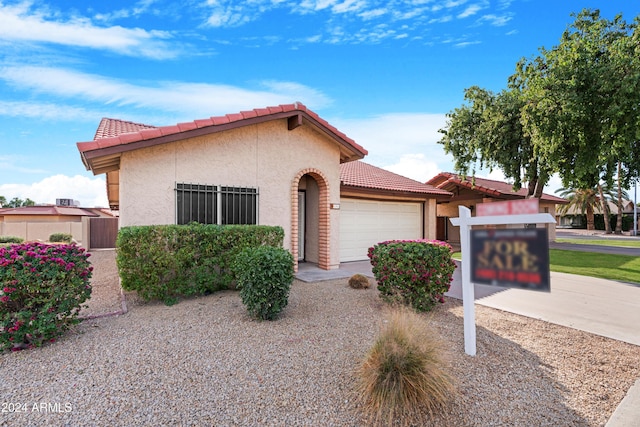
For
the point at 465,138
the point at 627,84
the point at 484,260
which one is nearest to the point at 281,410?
the point at 484,260

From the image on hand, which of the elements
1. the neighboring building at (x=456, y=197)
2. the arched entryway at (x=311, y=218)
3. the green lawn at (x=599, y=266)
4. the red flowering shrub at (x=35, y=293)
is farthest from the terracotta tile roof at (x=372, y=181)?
the red flowering shrub at (x=35, y=293)

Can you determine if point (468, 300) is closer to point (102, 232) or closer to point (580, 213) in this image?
point (102, 232)

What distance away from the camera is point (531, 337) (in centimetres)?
488

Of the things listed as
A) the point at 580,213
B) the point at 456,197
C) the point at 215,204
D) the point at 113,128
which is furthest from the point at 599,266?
the point at 580,213

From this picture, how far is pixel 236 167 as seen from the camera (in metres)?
8.73

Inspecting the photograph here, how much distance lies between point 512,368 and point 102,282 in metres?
10.1

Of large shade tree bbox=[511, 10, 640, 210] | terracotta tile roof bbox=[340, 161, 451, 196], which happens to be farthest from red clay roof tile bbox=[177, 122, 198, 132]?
large shade tree bbox=[511, 10, 640, 210]

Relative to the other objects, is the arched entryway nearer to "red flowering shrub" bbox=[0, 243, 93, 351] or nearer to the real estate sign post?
"red flowering shrub" bbox=[0, 243, 93, 351]

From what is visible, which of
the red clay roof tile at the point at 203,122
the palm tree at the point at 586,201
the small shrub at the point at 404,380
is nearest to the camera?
the small shrub at the point at 404,380

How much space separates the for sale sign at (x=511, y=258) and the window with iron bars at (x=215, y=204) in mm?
6358

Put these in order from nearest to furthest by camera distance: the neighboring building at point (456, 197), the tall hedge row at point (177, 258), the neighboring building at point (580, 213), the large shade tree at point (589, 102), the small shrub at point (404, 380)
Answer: the small shrub at point (404, 380) < the tall hedge row at point (177, 258) < the large shade tree at point (589, 102) < the neighboring building at point (456, 197) < the neighboring building at point (580, 213)

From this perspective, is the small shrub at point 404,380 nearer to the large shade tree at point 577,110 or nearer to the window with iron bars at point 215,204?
the window with iron bars at point 215,204

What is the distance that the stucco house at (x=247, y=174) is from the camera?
7.32m

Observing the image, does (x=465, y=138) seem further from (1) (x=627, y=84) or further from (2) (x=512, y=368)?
(2) (x=512, y=368)
